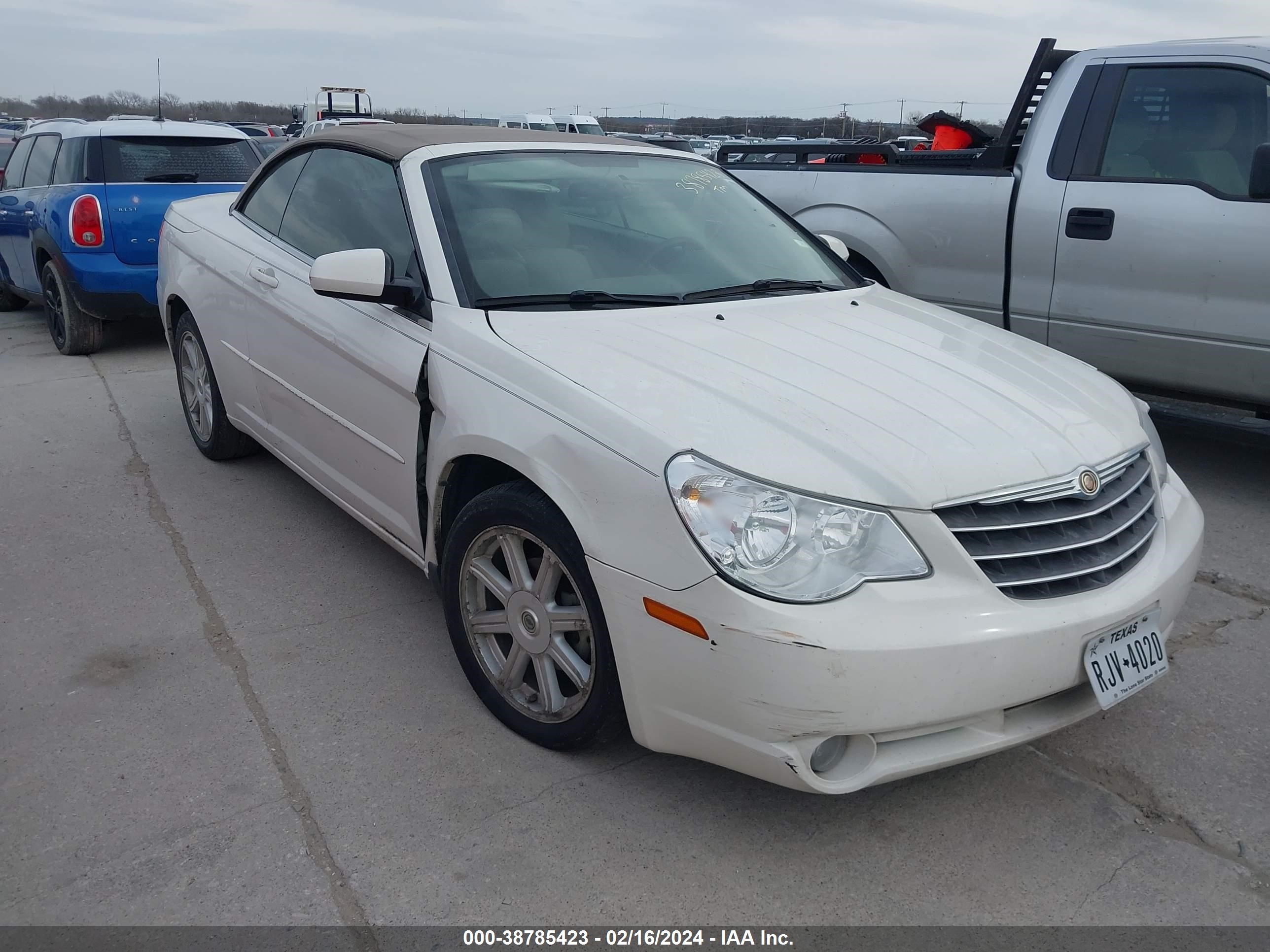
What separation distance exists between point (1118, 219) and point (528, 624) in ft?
11.9

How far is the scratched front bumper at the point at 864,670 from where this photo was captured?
224cm

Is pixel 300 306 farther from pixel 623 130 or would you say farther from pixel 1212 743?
pixel 623 130

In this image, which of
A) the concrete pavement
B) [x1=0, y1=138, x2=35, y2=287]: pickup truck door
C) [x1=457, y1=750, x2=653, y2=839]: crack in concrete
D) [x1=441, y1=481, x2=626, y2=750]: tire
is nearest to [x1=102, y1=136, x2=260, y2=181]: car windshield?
[x1=0, y1=138, x2=35, y2=287]: pickup truck door

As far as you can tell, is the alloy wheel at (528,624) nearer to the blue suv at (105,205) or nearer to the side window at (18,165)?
the blue suv at (105,205)

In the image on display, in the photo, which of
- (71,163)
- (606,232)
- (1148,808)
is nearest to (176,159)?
(71,163)

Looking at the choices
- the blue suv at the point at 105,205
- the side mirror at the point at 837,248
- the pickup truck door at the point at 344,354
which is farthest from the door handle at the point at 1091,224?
the blue suv at the point at 105,205

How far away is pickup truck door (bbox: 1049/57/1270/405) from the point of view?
465 centimetres

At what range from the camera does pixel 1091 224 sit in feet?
16.6

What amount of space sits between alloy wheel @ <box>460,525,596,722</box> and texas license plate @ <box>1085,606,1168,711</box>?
118cm

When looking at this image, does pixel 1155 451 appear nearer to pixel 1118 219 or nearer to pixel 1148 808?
pixel 1148 808

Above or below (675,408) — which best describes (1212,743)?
below
